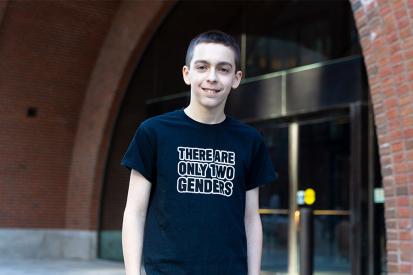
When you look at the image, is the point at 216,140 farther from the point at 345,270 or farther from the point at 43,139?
the point at 43,139

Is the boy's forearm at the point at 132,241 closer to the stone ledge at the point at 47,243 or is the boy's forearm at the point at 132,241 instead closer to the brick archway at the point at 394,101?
the brick archway at the point at 394,101

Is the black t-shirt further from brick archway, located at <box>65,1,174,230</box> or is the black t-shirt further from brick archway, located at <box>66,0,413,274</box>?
brick archway, located at <box>65,1,174,230</box>

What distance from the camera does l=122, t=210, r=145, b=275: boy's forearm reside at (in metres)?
2.16

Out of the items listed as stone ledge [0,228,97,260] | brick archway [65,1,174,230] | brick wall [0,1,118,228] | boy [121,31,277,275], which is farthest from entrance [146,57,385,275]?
boy [121,31,277,275]

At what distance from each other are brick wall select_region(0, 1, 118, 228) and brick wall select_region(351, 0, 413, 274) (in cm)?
766

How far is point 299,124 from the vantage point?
10.3m

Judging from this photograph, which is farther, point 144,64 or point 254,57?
point 144,64

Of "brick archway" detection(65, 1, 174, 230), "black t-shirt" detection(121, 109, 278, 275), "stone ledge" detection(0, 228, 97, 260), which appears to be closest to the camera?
"black t-shirt" detection(121, 109, 278, 275)

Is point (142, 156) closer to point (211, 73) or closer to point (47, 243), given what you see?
point (211, 73)

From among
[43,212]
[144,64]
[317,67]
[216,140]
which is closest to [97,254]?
[43,212]

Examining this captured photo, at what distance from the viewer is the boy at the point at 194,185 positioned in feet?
6.98

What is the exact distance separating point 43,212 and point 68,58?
3.40 metres

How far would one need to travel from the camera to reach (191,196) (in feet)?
7.04

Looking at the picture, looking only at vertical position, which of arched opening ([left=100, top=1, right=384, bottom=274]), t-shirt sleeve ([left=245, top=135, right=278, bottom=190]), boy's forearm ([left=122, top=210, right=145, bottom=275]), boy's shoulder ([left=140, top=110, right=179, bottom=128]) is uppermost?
arched opening ([left=100, top=1, right=384, bottom=274])
